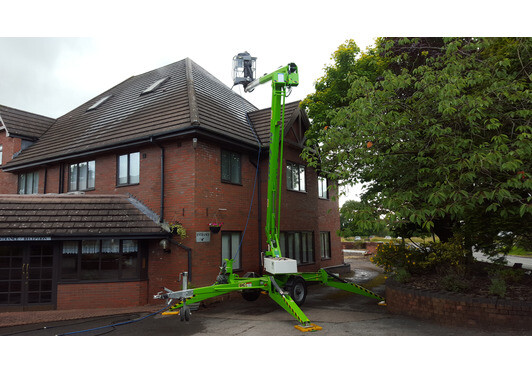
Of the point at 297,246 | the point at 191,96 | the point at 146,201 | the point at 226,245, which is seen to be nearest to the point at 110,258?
the point at 146,201

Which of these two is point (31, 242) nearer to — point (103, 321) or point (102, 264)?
point (102, 264)

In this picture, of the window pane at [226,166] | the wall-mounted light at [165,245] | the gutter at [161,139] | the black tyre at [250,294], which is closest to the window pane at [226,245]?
the black tyre at [250,294]

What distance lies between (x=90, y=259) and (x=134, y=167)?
3.82 meters

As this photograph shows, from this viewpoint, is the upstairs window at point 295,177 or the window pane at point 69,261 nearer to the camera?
the window pane at point 69,261

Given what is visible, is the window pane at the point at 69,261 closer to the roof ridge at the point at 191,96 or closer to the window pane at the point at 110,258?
the window pane at the point at 110,258

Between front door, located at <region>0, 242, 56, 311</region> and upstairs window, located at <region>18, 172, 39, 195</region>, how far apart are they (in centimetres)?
605

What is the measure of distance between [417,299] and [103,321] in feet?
28.5

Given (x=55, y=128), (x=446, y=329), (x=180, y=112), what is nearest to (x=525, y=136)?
(x=446, y=329)

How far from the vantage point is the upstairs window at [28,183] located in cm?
1739

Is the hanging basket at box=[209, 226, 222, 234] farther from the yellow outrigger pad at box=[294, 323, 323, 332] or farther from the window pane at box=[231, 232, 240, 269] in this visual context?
the yellow outrigger pad at box=[294, 323, 323, 332]

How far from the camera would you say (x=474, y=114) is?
7918 mm

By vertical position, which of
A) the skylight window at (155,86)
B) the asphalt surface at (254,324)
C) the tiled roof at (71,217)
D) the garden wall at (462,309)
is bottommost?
the asphalt surface at (254,324)

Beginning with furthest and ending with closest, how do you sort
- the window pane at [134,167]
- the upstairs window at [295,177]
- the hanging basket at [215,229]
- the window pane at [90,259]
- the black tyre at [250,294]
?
the upstairs window at [295,177]
the window pane at [134,167]
the hanging basket at [215,229]
the black tyre at [250,294]
the window pane at [90,259]

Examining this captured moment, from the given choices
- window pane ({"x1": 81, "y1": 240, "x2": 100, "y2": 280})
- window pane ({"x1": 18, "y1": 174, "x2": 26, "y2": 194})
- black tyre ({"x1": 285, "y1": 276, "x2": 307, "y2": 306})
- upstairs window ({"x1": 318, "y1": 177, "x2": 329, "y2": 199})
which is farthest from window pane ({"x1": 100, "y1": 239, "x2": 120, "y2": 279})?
upstairs window ({"x1": 318, "y1": 177, "x2": 329, "y2": 199})
